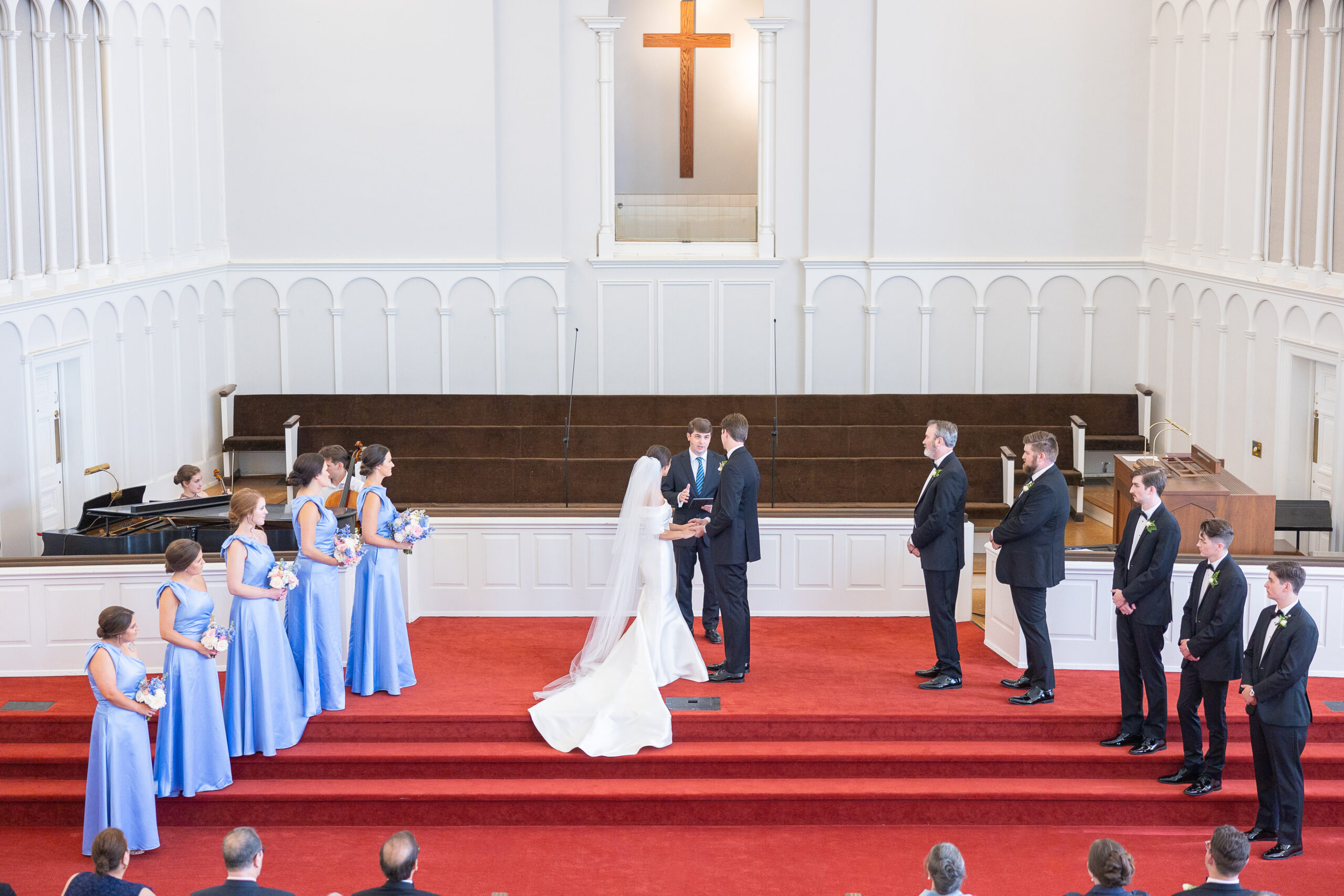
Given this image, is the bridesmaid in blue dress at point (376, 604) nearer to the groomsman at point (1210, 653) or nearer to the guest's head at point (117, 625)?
the guest's head at point (117, 625)

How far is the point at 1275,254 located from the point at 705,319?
6368mm

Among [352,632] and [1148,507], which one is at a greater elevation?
[1148,507]

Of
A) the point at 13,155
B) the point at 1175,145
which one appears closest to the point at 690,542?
the point at 13,155

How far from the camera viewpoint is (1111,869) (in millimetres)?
4625

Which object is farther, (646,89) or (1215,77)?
(646,89)

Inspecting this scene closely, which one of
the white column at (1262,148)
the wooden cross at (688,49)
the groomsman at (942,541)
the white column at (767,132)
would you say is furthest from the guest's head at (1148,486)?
the wooden cross at (688,49)

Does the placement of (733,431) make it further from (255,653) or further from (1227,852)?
(1227,852)

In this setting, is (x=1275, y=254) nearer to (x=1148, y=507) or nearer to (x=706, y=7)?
(x=1148, y=507)

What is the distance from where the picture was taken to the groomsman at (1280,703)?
19.9 ft

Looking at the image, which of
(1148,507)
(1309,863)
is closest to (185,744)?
(1148,507)

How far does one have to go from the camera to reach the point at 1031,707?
296 inches

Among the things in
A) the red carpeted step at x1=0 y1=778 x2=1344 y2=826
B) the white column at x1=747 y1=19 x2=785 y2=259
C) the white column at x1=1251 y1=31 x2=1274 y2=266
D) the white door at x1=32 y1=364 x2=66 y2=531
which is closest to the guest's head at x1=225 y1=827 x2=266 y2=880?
the red carpeted step at x1=0 y1=778 x2=1344 y2=826

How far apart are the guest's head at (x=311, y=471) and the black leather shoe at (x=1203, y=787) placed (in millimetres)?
4916

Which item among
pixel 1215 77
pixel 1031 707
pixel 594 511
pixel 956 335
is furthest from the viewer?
pixel 956 335
